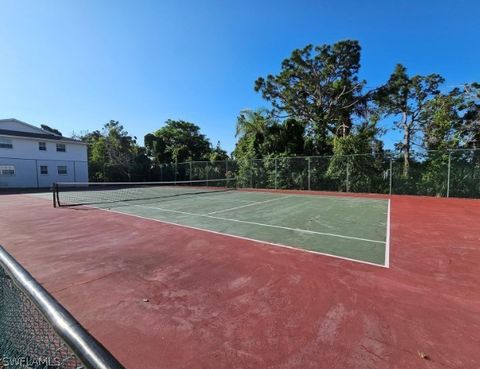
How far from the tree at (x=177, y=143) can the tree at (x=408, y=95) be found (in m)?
16.8

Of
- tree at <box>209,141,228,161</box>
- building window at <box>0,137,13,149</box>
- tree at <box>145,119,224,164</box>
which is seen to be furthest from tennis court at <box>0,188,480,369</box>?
building window at <box>0,137,13,149</box>

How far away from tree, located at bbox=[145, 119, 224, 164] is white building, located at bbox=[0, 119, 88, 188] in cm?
736

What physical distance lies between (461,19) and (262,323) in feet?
61.2

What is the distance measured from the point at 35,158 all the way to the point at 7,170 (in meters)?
2.51

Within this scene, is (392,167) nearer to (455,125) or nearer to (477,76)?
(455,125)

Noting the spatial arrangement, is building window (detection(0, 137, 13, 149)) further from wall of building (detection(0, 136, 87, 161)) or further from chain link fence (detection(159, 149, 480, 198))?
chain link fence (detection(159, 149, 480, 198))

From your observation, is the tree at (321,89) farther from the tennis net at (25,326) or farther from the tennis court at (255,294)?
the tennis net at (25,326)

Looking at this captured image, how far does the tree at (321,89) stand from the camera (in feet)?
68.1

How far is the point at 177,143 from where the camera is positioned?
3216cm

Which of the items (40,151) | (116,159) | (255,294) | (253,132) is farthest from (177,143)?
(255,294)

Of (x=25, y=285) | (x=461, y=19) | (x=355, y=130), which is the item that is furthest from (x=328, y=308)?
(x=355, y=130)

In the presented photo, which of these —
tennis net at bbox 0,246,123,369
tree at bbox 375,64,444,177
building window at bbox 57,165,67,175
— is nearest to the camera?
tennis net at bbox 0,246,123,369

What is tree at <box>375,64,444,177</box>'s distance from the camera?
66.6ft

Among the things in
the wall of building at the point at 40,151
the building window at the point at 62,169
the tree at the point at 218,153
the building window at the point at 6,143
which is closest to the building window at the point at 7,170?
the wall of building at the point at 40,151
